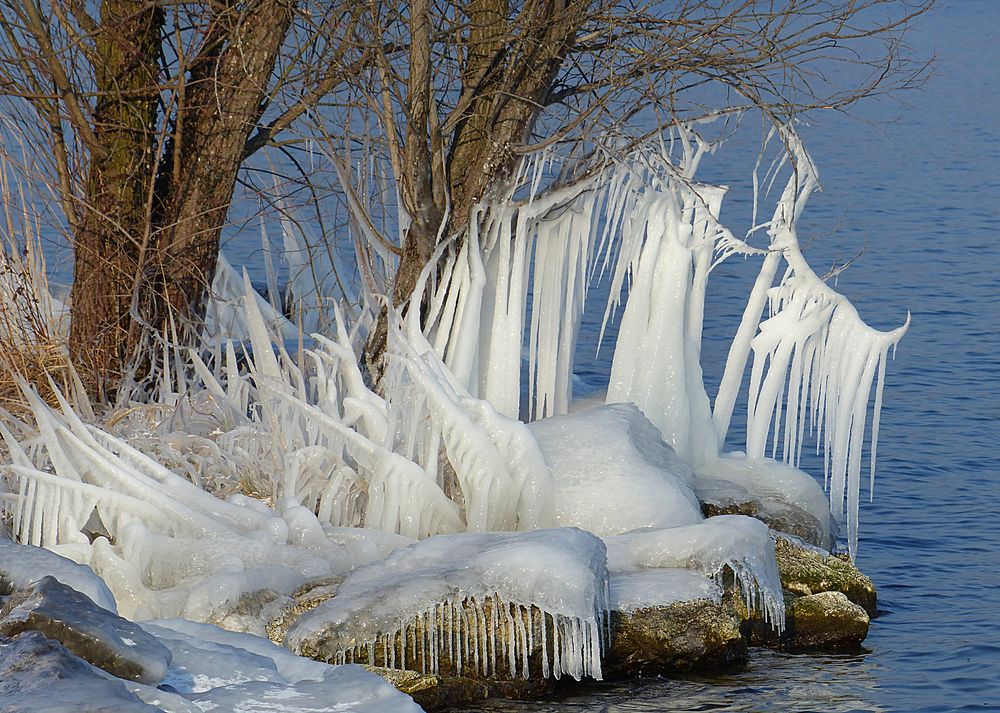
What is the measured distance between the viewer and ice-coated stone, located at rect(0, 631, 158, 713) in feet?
13.4

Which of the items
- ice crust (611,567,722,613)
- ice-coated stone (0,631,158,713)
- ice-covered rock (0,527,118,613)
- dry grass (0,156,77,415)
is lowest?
ice crust (611,567,722,613)

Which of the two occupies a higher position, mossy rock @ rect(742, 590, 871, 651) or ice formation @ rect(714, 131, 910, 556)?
ice formation @ rect(714, 131, 910, 556)

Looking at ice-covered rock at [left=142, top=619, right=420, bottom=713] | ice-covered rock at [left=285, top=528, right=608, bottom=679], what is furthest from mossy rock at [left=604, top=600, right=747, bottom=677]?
ice-covered rock at [left=142, top=619, right=420, bottom=713]

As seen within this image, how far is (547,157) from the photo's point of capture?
28.4 feet

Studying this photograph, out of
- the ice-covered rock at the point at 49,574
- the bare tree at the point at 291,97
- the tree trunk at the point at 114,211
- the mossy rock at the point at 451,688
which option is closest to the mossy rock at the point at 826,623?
the mossy rock at the point at 451,688

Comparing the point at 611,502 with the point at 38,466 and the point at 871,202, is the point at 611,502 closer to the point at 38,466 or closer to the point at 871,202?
the point at 38,466

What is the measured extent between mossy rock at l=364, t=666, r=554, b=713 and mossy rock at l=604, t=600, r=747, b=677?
0.40 meters

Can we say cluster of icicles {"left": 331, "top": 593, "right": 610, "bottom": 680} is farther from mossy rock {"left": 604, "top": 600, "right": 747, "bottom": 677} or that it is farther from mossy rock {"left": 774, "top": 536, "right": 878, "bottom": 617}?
mossy rock {"left": 774, "top": 536, "right": 878, "bottom": 617}

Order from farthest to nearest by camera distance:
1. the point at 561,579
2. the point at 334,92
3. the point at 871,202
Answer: the point at 871,202 < the point at 334,92 < the point at 561,579

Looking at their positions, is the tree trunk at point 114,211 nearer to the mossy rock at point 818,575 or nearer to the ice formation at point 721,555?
the ice formation at point 721,555

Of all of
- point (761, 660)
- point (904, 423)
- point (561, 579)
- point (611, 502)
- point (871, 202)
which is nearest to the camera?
point (561, 579)

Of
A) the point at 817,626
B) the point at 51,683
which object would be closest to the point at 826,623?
the point at 817,626

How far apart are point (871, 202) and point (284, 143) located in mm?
12487

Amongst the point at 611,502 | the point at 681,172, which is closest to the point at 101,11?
the point at 681,172
